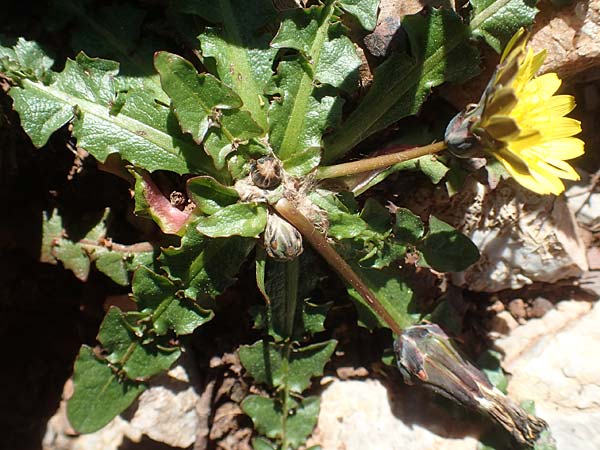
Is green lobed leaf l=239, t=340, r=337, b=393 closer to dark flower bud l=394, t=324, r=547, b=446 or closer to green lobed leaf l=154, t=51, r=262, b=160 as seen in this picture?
dark flower bud l=394, t=324, r=547, b=446

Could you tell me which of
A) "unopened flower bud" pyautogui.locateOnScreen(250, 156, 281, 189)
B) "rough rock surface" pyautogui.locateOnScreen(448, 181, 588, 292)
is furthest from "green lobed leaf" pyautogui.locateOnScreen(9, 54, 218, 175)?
"rough rock surface" pyautogui.locateOnScreen(448, 181, 588, 292)

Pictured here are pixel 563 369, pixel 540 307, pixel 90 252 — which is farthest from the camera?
pixel 540 307

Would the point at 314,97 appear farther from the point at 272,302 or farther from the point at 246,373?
the point at 246,373

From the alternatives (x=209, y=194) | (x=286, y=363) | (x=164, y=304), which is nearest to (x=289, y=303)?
(x=286, y=363)

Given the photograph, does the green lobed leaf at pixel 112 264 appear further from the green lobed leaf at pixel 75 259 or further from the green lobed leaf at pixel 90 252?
the green lobed leaf at pixel 75 259

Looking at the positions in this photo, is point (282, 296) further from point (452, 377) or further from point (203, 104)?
point (203, 104)

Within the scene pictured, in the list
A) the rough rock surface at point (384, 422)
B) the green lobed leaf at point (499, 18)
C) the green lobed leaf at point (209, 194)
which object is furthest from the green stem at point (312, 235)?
the green lobed leaf at point (499, 18)
